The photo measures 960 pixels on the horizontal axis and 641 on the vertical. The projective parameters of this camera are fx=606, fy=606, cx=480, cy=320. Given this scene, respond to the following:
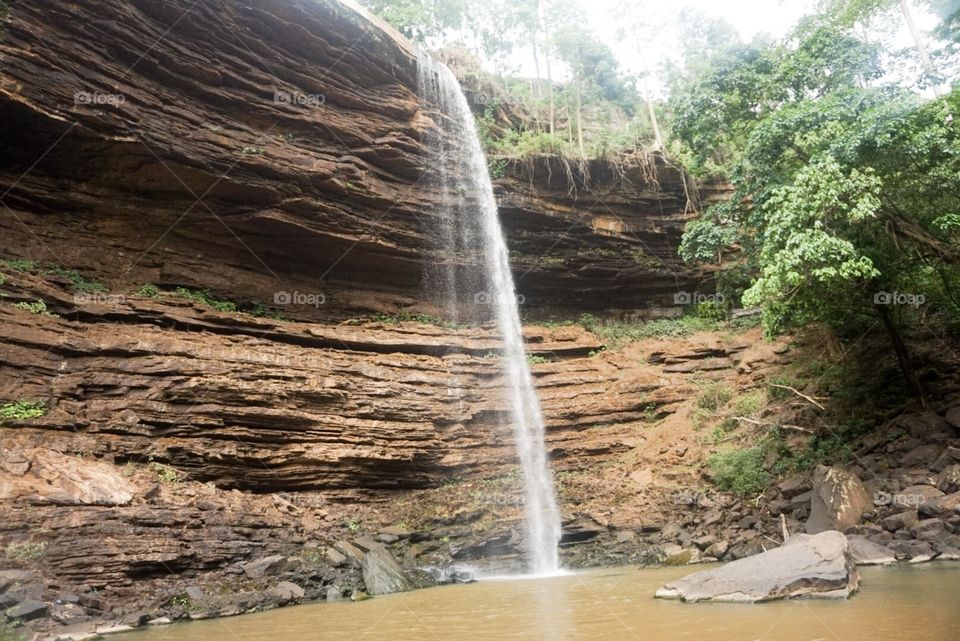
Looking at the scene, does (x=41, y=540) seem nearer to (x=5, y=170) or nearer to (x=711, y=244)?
(x=5, y=170)

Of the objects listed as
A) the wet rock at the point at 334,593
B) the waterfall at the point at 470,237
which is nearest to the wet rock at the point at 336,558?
the wet rock at the point at 334,593

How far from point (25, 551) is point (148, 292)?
731 centimetres

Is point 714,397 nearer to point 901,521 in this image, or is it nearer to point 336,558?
point 901,521

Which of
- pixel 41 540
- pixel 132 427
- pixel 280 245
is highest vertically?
pixel 280 245

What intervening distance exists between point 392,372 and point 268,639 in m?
9.10

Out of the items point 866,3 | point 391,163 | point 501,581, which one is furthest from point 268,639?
point 866,3

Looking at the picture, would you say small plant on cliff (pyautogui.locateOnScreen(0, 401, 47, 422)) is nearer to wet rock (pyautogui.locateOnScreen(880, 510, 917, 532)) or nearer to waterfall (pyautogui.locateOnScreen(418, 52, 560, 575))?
waterfall (pyautogui.locateOnScreen(418, 52, 560, 575))

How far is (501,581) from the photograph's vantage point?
1138cm

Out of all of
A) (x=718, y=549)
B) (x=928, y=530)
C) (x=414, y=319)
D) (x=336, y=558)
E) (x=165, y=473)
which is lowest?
(x=718, y=549)

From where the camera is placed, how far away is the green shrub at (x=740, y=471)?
43.5 ft

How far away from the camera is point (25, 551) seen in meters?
8.63

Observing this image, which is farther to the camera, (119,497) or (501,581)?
(501,581)

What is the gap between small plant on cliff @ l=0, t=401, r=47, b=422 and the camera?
10.6m

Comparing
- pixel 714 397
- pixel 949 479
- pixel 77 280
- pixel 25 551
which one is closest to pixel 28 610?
pixel 25 551
